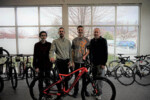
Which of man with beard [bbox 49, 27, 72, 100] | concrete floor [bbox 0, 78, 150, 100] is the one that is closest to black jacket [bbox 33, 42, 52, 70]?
man with beard [bbox 49, 27, 72, 100]

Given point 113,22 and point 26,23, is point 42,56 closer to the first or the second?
point 26,23

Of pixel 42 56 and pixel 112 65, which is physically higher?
pixel 42 56

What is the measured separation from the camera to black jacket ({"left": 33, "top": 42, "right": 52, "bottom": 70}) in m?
2.09

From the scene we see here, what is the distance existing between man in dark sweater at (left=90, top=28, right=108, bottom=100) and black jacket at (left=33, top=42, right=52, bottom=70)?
1005 millimetres

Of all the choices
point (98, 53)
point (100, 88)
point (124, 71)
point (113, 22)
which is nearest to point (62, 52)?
point (98, 53)

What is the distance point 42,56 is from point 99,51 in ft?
4.10

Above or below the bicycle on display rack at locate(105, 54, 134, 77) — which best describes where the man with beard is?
above

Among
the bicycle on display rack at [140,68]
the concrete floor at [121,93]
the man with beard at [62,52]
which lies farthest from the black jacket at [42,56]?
the bicycle on display rack at [140,68]

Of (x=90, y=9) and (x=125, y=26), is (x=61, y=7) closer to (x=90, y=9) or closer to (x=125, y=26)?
(x=90, y=9)

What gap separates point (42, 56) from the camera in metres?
2.10

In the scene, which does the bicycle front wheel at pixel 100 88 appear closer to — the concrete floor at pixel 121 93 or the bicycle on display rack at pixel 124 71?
the concrete floor at pixel 121 93

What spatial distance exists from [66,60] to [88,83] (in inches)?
26.9

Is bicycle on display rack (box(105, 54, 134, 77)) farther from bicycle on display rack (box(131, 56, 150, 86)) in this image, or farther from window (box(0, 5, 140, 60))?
window (box(0, 5, 140, 60))

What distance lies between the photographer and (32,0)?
4.25 metres
